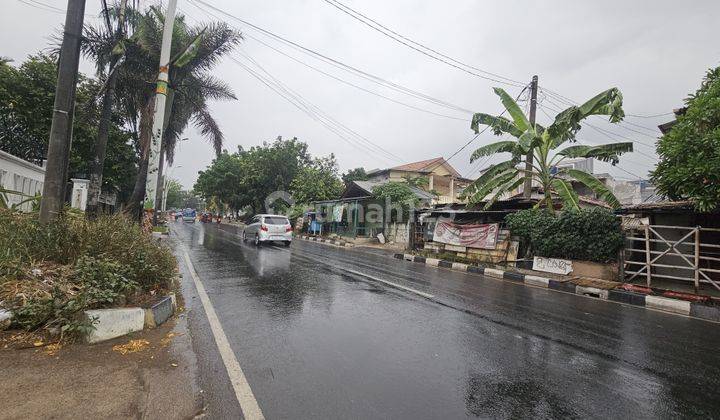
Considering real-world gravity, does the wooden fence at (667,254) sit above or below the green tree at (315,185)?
below

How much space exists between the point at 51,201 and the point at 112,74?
6942 millimetres

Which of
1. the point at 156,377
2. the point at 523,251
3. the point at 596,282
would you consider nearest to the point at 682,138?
the point at 596,282

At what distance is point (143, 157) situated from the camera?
14.4 meters

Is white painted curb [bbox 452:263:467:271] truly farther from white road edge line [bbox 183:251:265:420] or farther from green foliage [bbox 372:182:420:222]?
white road edge line [bbox 183:251:265:420]

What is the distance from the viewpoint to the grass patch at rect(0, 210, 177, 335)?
4.20 m

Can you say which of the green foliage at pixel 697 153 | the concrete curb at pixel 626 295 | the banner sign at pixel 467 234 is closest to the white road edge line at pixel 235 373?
the concrete curb at pixel 626 295

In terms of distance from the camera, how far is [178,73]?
15.5 metres

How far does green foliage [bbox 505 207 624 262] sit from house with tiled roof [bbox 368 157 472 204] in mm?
21796

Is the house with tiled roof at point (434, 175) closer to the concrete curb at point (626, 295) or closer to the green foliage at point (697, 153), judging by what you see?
the concrete curb at point (626, 295)

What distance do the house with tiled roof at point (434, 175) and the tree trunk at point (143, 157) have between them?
2500 cm

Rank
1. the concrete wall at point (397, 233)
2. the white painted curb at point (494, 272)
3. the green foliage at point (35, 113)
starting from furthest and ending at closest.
→ the concrete wall at point (397, 233), the green foliage at point (35, 113), the white painted curb at point (494, 272)

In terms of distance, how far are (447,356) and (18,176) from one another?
18250 millimetres

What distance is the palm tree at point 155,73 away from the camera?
13125mm

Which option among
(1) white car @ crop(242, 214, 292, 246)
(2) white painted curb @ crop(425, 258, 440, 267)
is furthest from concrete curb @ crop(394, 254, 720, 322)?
(1) white car @ crop(242, 214, 292, 246)
